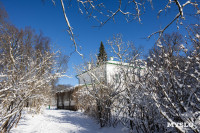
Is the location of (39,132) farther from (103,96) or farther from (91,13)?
(91,13)

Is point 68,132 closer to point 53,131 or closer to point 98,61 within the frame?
point 53,131

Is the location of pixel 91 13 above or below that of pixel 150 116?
above

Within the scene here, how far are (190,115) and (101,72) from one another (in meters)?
5.67

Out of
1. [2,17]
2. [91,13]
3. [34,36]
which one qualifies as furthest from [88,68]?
[34,36]

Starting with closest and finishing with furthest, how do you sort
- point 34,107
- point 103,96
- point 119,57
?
1. point 103,96
2. point 119,57
3. point 34,107

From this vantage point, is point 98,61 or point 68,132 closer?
point 68,132

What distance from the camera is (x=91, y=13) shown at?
6.84 ft

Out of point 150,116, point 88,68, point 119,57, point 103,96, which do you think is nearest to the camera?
point 150,116

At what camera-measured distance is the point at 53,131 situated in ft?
18.1

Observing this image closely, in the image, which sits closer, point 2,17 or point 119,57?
point 119,57

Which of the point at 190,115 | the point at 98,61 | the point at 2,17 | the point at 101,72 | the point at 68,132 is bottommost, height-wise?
the point at 68,132

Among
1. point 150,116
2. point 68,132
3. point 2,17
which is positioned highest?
point 2,17

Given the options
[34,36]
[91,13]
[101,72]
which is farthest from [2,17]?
[91,13]

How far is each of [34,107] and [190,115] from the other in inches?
424
